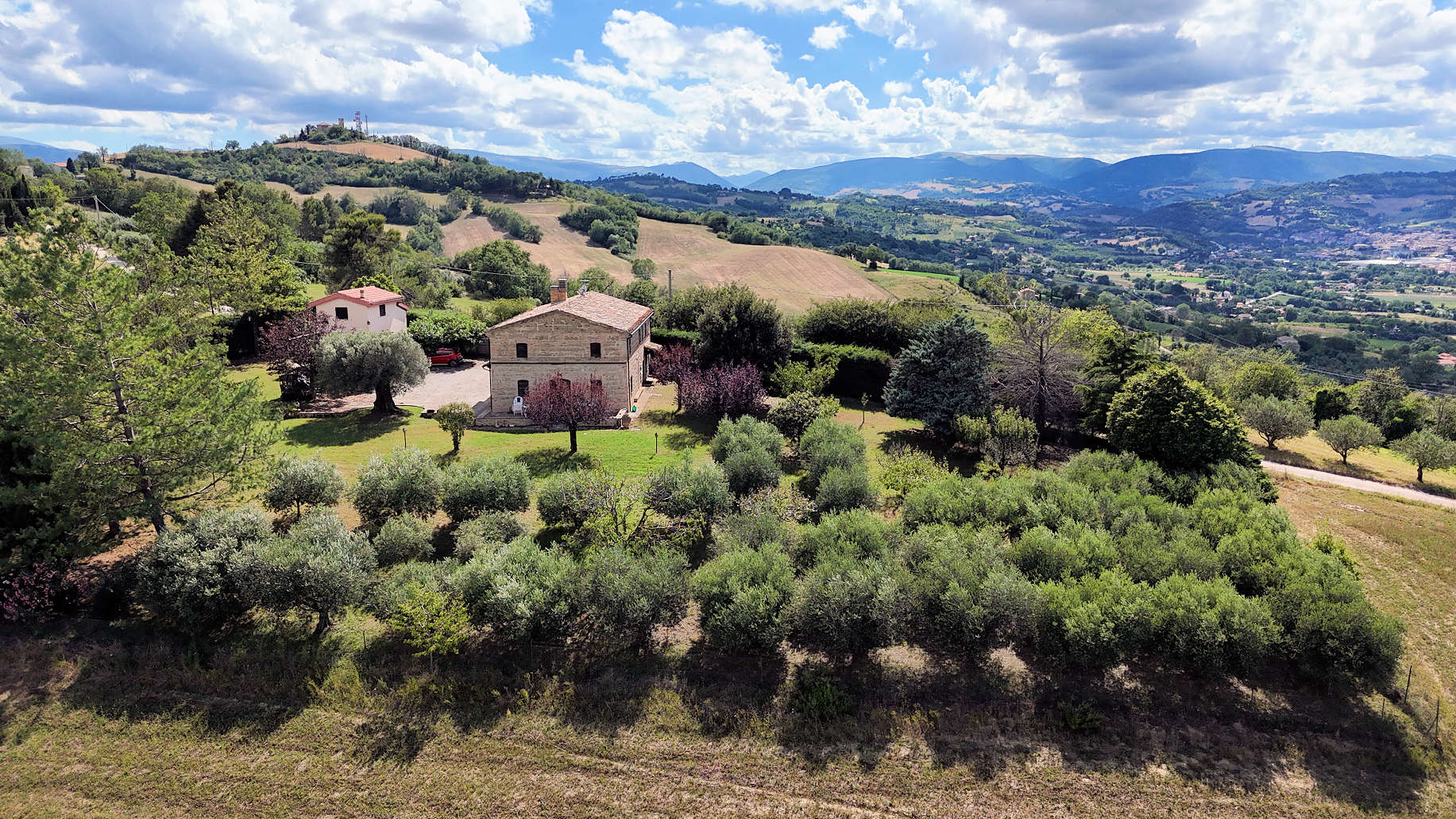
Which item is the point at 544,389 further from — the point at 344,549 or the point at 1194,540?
the point at 1194,540

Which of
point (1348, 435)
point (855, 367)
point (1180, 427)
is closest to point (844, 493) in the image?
point (1180, 427)

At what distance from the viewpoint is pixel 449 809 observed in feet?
43.2

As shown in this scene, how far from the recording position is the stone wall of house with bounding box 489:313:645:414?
35.5m

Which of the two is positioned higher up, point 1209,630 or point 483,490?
point 483,490

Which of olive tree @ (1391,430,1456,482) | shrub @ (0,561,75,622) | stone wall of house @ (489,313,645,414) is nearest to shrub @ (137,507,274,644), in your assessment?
shrub @ (0,561,75,622)

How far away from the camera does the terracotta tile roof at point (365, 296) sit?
145 ft

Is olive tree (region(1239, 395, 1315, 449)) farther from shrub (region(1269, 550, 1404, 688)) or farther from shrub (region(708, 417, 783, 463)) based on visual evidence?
shrub (region(708, 417, 783, 463))

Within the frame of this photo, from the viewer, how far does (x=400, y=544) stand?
19.8 meters

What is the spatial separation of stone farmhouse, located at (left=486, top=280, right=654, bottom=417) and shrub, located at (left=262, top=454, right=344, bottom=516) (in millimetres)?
13715

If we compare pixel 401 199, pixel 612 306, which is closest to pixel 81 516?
pixel 612 306

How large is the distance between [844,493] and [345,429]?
23.9m

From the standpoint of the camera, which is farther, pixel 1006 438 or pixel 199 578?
pixel 1006 438

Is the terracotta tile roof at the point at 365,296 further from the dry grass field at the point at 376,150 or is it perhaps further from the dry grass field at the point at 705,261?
the dry grass field at the point at 376,150

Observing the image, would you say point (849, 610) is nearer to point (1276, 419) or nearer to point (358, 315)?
point (1276, 419)
